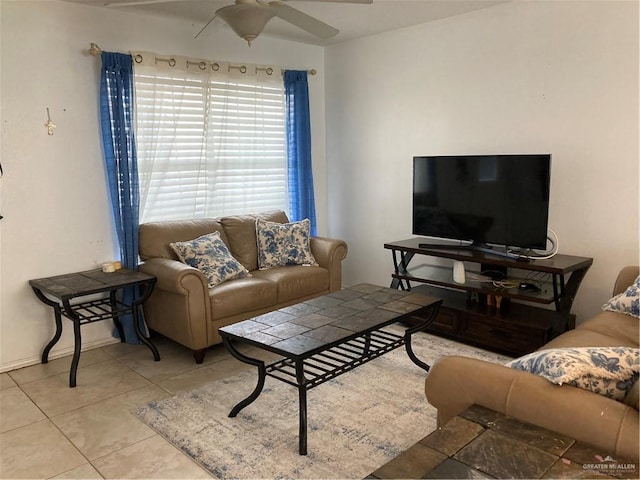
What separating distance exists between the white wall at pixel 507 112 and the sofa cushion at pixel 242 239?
1.19 metres

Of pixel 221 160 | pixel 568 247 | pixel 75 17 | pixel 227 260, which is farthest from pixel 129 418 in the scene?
pixel 568 247

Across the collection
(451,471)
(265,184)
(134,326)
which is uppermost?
(265,184)

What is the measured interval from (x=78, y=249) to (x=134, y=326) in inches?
26.9

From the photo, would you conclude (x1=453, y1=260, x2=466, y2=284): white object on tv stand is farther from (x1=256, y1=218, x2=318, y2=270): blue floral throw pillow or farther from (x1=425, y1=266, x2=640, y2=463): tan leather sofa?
(x1=425, y1=266, x2=640, y2=463): tan leather sofa

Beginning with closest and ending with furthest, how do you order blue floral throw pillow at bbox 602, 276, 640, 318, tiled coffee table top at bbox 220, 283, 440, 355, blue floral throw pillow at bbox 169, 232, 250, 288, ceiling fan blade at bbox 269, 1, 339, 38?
tiled coffee table top at bbox 220, 283, 440, 355
ceiling fan blade at bbox 269, 1, 339, 38
blue floral throw pillow at bbox 602, 276, 640, 318
blue floral throw pillow at bbox 169, 232, 250, 288

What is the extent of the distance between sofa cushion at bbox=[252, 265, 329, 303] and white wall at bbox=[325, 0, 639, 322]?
2.95 ft

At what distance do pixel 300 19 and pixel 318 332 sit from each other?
5.42 feet

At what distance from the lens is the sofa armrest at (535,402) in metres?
1.48

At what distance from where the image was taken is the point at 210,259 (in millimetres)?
3703

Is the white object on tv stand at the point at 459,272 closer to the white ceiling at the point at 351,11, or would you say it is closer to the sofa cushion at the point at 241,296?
the sofa cushion at the point at 241,296

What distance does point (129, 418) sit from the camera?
272cm

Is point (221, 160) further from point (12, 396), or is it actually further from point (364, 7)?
point (12, 396)

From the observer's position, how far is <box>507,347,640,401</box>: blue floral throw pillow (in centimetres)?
162

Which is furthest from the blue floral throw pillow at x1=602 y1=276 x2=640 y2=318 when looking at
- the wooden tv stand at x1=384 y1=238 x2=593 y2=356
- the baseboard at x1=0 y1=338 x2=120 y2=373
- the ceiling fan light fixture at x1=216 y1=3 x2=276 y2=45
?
the baseboard at x1=0 y1=338 x2=120 y2=373
